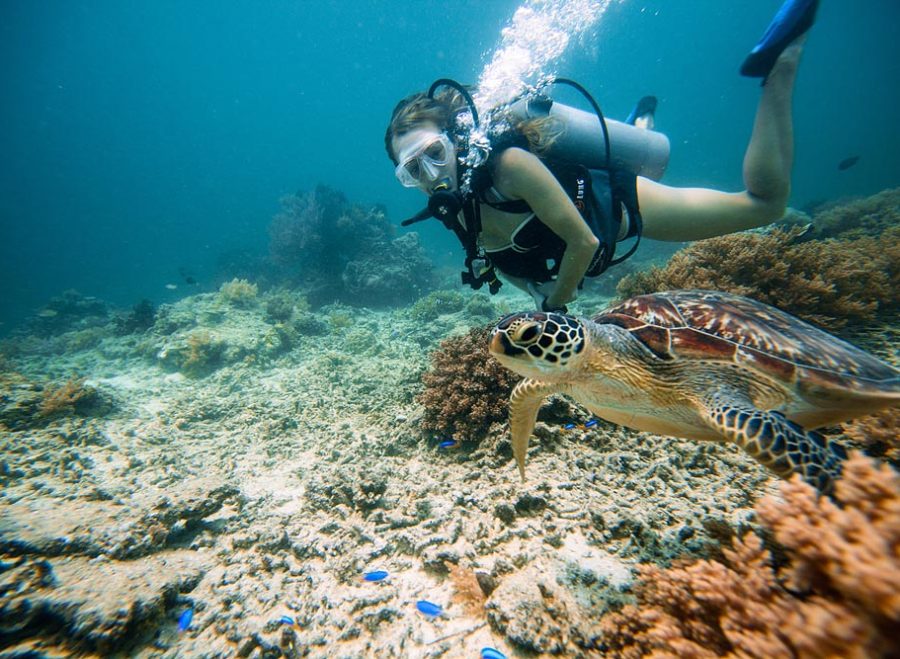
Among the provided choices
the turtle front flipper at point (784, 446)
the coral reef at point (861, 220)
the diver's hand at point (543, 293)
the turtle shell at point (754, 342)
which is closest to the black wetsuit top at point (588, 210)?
the diver's hand at point (543, 293)

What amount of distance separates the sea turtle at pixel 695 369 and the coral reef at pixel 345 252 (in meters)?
10.3

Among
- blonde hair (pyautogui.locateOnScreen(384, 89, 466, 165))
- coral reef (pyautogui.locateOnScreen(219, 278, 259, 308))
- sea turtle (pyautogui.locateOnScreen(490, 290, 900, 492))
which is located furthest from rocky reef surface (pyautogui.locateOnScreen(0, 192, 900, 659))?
coral reef (pyautogui.locateOnScreen(219, 278, 259, 308))

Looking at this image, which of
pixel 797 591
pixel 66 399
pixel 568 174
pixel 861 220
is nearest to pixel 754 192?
pixel 568 174

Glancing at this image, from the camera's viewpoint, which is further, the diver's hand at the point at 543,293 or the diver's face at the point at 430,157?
the diver's hand at the point at 543,293

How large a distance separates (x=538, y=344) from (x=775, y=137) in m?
3.18

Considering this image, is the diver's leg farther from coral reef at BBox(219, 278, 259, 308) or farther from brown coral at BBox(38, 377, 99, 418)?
coral reef at BBox(219, 278, 259, 308)

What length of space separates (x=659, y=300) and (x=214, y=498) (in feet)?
11.8

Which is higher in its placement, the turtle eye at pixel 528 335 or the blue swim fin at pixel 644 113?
the blue swim fin at pixel 644 113

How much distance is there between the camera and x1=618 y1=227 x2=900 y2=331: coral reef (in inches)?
138

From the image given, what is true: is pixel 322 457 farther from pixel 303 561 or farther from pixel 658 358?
pixel 658 358

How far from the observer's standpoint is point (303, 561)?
2.15 metres

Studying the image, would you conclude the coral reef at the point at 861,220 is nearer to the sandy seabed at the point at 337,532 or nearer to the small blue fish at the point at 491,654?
the sandy seabed at the point at 337,532

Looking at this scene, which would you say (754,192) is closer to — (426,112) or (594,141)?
(594,141)

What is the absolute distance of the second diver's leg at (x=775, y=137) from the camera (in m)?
2.93
